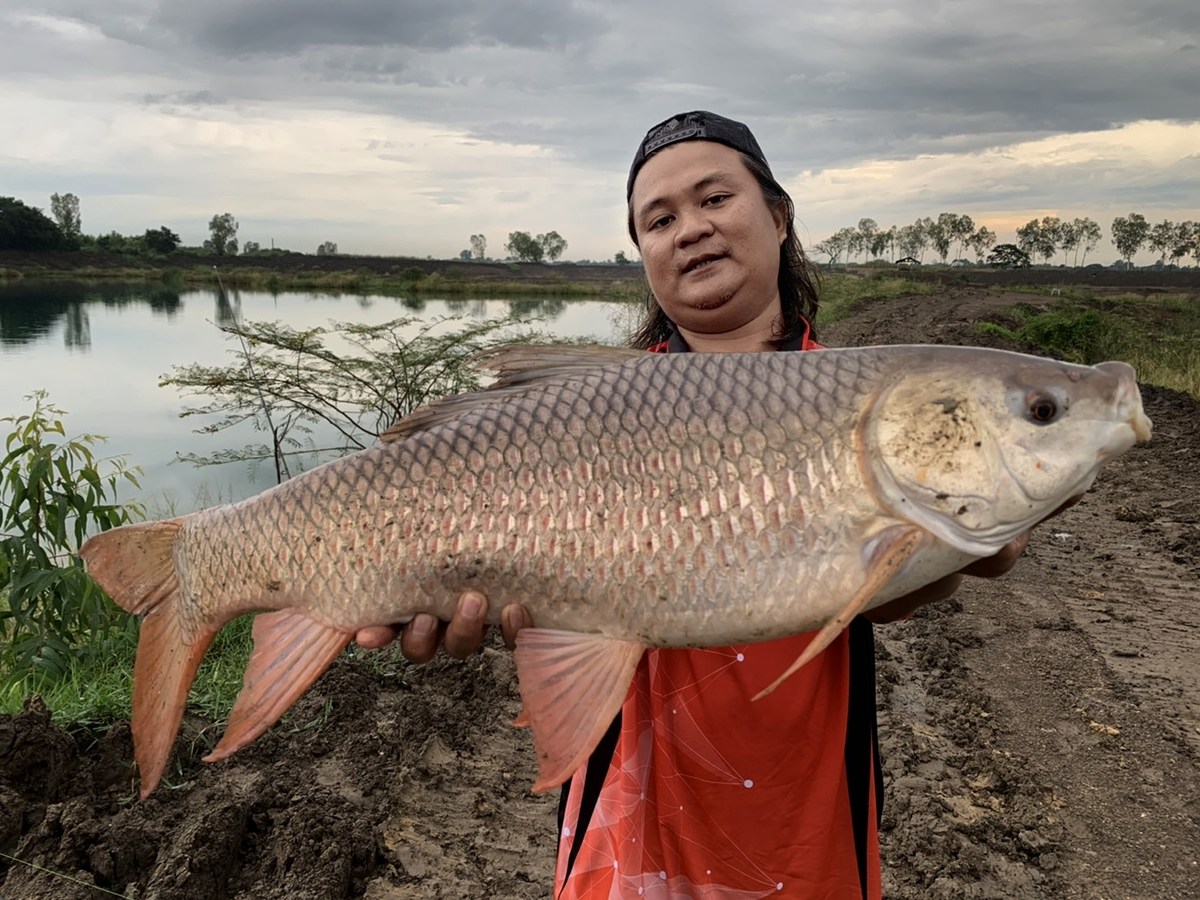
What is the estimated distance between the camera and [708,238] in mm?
2279

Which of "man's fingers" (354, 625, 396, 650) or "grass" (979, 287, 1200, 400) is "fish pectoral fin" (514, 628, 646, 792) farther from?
"grass" (979, 287, 1200, 400)

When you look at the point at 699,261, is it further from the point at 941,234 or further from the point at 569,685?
the point at 941,234

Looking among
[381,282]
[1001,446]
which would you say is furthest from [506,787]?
[381,282]

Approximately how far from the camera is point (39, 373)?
1991cm

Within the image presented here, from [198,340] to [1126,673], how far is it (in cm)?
2690

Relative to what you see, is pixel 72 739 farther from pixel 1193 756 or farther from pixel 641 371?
pixel 1193 756

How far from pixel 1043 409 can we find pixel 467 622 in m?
1.25

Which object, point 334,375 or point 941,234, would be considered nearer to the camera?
point 334,375

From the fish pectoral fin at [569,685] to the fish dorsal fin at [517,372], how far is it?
20.3 inches

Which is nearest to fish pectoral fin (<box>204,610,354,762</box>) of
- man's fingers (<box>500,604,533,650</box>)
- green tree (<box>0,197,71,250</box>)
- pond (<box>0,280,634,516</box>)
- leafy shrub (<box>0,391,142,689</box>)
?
man's fingers (<box>500,604,533,650</box>)

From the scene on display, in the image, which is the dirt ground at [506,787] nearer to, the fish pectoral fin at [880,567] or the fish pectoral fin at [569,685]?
the fish pectoral fin at [569,685]

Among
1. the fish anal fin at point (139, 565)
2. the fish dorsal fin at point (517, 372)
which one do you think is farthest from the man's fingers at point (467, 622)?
the fish anal fin at point (139, 565)

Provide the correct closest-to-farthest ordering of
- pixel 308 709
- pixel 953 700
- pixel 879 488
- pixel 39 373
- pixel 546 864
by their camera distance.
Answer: pixel 879 488
pixel 546 864
pixel 308 709
pixel 953 700
pixel 39 373

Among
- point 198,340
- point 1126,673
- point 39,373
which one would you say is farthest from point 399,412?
point 198,340
